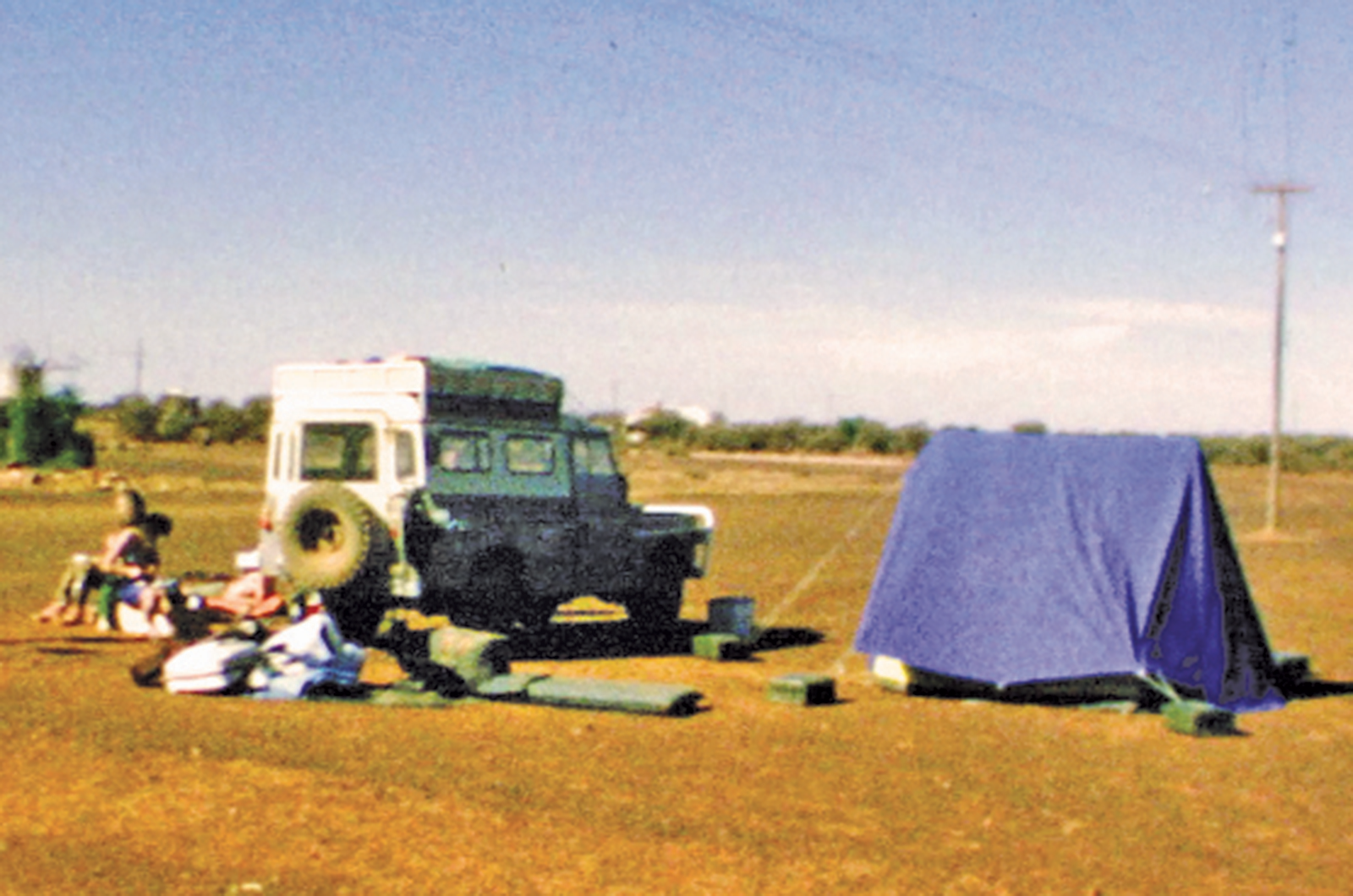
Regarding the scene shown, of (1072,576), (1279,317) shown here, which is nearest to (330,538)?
(1072,576)

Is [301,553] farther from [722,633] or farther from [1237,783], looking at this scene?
[1237,783]

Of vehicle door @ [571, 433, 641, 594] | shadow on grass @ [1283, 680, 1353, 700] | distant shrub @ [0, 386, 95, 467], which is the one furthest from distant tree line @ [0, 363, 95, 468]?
shadow on grass @ [1283, 680, 1353, 700]

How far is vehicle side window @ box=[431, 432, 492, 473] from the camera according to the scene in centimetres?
1360

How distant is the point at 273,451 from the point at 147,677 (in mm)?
3685

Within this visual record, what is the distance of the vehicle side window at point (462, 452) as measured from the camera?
1360cm

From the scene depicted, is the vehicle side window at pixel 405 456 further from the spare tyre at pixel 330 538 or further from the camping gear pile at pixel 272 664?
the camping gear pile at pixel 272 664

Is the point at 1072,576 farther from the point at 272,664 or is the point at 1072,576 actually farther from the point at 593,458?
→ the point at 272,664

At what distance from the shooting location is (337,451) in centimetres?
1416

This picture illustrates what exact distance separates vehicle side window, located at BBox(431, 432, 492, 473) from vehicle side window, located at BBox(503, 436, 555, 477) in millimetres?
342

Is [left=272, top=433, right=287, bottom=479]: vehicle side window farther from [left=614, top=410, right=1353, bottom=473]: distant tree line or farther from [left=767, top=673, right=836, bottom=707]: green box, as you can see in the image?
[left=614, top=410, right=1353, bottom=473]: distant tree line

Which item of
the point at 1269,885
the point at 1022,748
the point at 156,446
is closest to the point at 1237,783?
the point at 1022,748

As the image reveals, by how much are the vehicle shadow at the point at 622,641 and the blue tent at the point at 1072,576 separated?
2.71 meters

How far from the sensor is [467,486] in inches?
547

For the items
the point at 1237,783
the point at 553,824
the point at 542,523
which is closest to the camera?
the point at 553,824
